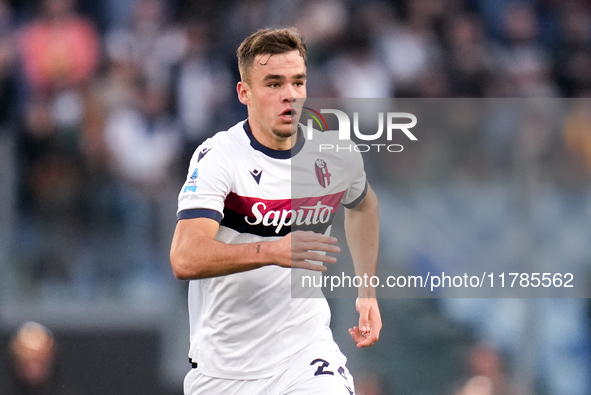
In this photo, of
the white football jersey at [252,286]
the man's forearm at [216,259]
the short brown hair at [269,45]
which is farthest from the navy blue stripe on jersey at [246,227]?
the short brown hair at [269,45]

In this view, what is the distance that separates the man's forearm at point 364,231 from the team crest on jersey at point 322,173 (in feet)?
1.18

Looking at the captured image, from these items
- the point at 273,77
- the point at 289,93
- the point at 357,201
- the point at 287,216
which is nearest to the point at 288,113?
the point at 289,93

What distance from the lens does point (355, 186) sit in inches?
206

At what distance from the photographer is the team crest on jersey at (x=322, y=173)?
5030mm

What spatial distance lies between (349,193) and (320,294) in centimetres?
70

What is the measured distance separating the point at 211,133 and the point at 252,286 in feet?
12.6

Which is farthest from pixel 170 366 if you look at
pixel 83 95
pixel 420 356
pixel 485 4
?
pixel 485 4

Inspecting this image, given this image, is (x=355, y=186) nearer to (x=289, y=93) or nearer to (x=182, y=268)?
(x=289, y=93)

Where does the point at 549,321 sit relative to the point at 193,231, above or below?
below

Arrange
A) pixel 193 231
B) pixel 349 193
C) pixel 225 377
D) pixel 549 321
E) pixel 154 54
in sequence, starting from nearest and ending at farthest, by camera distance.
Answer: pixel 193 231, pixel 225 377, pixel 349 193, pixel 549 321, pixel 154 54

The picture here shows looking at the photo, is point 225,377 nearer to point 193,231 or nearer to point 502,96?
point 193,231

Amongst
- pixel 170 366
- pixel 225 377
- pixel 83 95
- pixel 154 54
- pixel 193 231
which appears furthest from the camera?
pixel 154 54

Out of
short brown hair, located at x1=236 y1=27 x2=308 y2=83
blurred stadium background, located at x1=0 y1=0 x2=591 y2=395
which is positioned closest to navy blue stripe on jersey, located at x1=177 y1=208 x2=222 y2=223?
short brown hair, located at x1=236 y1=27 x2=308 y2=83

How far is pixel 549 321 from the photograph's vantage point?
677 cm
